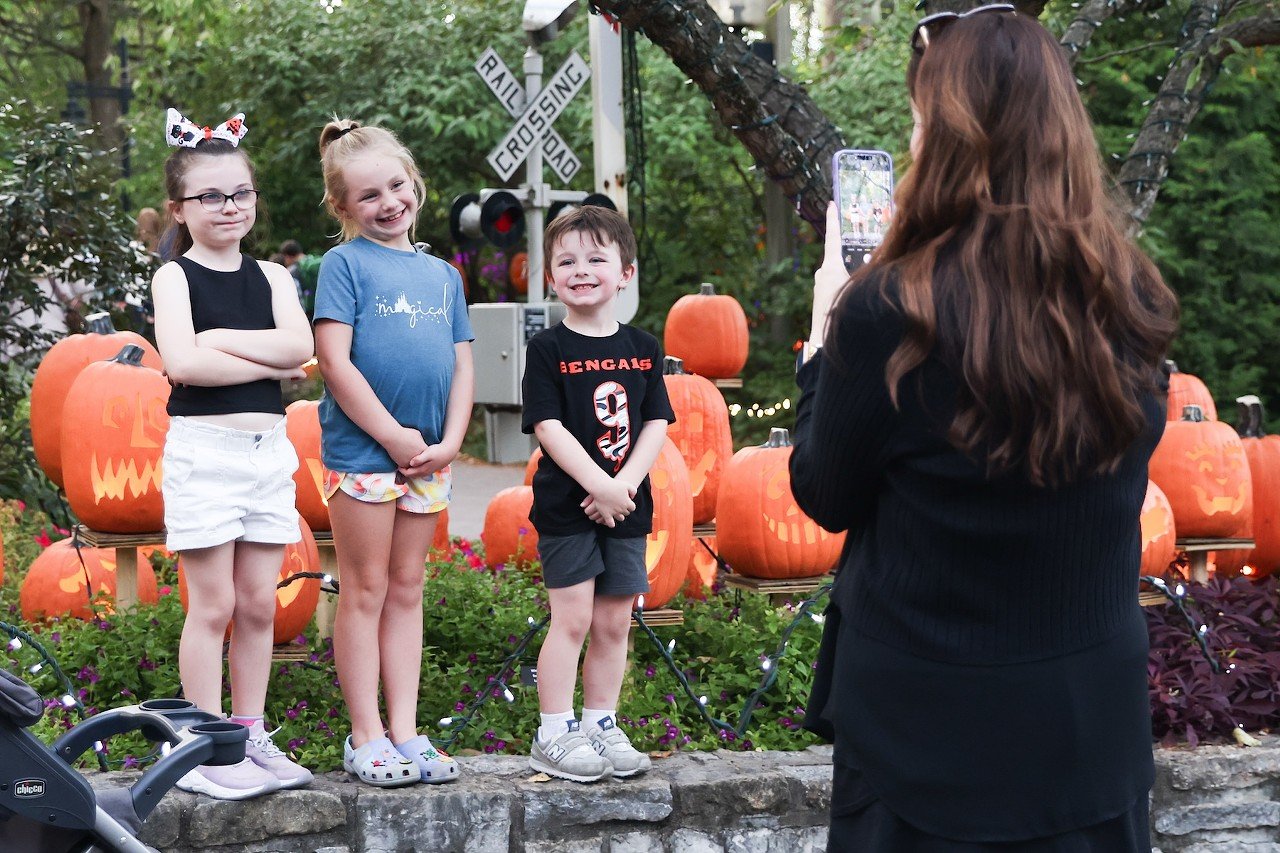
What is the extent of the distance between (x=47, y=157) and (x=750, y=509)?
4.45 m

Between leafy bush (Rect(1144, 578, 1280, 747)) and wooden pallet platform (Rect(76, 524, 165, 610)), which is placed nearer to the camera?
leafy bush (Rect(1144, 578, 1280, 747))

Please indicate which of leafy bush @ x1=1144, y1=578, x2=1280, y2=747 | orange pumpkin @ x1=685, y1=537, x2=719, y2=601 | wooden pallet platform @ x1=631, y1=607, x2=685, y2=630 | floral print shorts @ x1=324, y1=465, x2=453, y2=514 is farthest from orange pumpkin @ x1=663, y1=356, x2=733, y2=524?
floral print shorts @ x1=324, y1=465, x2=453, y2=514

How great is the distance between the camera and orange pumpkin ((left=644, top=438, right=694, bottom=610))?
4289 millimetres

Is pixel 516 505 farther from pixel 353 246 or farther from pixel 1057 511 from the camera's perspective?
pixel 1057 511

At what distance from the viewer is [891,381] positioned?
1.85 metres

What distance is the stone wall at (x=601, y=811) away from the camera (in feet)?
10.9

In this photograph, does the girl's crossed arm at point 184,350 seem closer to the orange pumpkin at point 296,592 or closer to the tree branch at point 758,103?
the orange pumpkin at point 296,592

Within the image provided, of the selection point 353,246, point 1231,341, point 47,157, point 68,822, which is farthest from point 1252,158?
point 68,822

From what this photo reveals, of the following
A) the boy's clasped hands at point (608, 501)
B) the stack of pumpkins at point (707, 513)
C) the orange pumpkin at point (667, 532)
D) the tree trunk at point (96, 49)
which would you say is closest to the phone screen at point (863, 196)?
the boy's clasped hands at point (608, 501)

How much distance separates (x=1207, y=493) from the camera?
5.01 m

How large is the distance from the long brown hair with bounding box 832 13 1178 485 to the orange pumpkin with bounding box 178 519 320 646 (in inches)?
104

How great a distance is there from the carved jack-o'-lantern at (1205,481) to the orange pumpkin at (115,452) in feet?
10.9

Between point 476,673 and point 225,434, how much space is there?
54.4 inches

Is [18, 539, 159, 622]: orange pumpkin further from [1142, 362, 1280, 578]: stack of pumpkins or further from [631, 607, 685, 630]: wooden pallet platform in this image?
[1142, 362, 1280, 578]: stack of pumpkins
